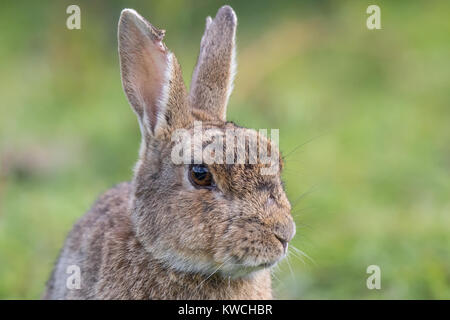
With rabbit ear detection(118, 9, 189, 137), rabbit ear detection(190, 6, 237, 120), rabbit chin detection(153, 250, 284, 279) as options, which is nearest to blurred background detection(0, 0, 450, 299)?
rabbit ear detection(190, 6, 237, 120)

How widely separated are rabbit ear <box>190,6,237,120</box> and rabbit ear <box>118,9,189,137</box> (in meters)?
0.42

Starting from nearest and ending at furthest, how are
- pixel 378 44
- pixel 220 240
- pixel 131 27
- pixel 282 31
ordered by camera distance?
pixel 220 240 → pixel 131 27 → pixel 378 44 → pixel 282 31

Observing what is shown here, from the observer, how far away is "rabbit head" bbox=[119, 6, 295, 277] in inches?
157

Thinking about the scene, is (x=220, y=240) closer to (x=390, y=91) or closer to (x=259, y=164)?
(x=259, y=164)

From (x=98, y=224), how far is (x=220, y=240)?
47.9 inches

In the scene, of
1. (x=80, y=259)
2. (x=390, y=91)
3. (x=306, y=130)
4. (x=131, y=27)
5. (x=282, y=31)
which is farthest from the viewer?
(x=282, y=31)

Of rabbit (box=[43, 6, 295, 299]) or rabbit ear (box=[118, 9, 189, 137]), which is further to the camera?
rabbit ear (box=[118, 9, 189, 137])

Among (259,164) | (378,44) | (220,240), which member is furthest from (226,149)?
(378,44)

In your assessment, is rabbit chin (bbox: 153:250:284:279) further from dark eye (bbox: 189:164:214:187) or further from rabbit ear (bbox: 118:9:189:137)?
rabbit ear (bbox: 118:9:189:137)

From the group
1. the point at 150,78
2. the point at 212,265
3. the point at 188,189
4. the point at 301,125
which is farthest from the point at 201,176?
the point at 301,125

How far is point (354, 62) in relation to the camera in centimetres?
1027

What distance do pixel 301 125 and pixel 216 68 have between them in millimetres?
4088

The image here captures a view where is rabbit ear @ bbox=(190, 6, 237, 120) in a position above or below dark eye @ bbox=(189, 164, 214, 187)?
above
